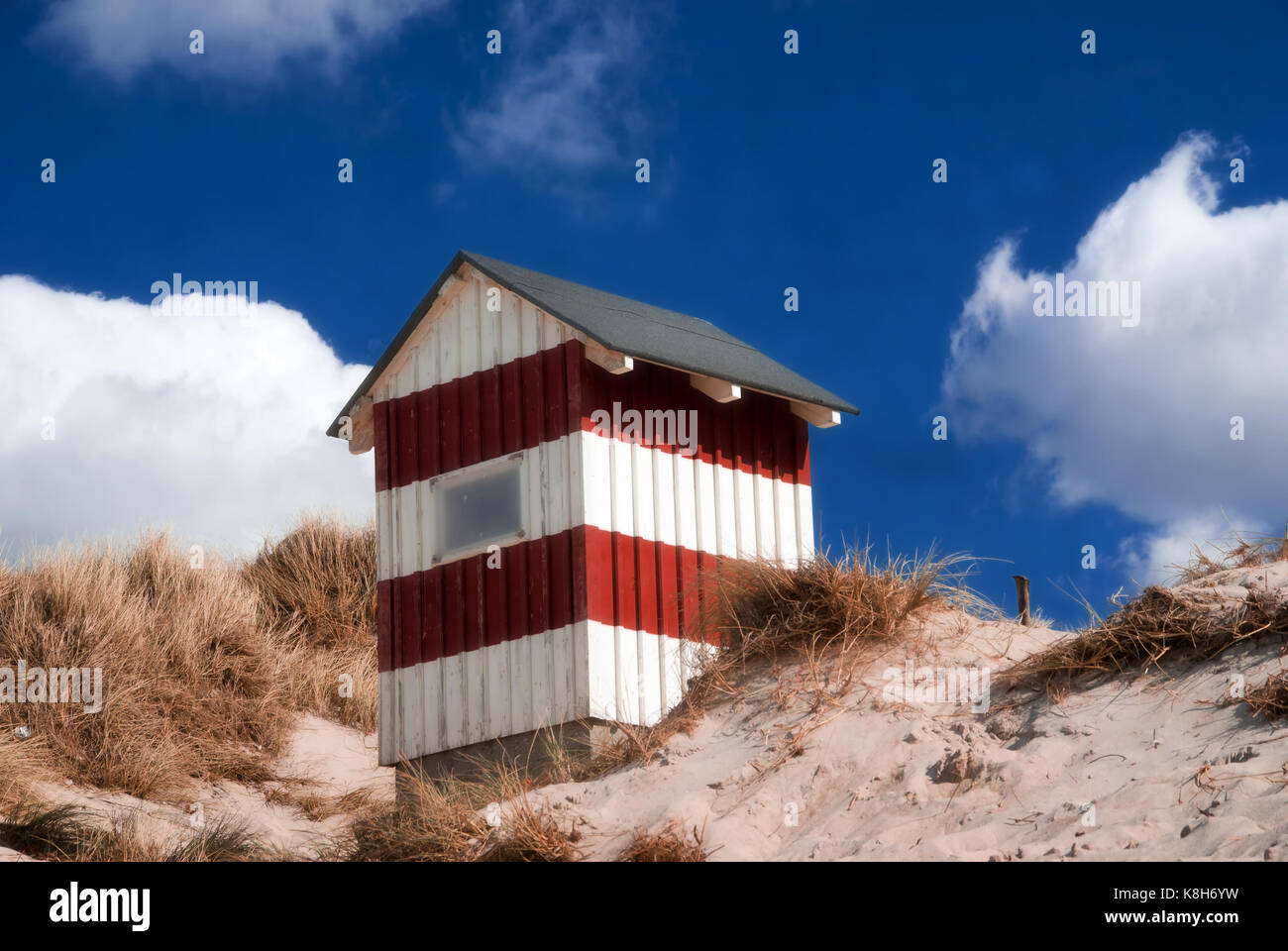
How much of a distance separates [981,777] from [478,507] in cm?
558

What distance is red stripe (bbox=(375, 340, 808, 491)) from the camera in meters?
11.9

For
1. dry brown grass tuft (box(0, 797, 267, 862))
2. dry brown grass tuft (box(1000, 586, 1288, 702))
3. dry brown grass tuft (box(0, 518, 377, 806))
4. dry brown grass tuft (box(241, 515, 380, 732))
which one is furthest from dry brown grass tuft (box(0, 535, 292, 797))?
dry brown grass tuft (box(1000, 586, 1288, 702))

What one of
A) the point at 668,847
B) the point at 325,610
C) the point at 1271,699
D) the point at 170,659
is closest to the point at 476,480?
the point at 668,847

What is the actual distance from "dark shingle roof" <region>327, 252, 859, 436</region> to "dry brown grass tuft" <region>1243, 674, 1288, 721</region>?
5.62m

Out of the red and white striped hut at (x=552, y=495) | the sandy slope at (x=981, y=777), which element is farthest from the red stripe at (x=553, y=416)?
the sandy slope at (x=981, y=777)

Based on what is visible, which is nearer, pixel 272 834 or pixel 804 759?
pixel 804 759

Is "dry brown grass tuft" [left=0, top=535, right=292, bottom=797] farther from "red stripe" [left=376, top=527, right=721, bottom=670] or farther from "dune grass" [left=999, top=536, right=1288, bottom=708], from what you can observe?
"dune grass" [left=999, top=536, right=1288, bottom=708]

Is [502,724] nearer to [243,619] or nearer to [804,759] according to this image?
[804,759]

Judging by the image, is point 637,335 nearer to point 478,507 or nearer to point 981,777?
point 478,507

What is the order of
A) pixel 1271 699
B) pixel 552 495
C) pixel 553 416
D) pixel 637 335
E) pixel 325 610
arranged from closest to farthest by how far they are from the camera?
pixel 1271 699 < pixel 552 495 < pixel 553 416 < pixel 637 335 < pixel 325 610

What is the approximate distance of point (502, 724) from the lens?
11.7 metres

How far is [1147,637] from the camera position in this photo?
8664mm
